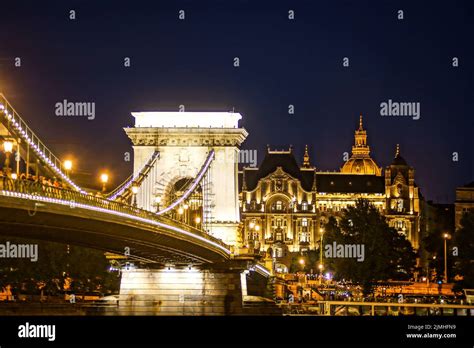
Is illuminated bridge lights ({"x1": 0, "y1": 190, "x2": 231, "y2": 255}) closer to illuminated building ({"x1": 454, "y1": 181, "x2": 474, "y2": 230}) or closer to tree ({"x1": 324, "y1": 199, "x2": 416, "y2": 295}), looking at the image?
tree ({"x1": 324, "y1": 199, "x2": 416, "y2": 295})

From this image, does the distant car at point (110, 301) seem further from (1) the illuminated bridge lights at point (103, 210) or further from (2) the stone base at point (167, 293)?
(1) the illuminated bridge lights at point (103, 210)

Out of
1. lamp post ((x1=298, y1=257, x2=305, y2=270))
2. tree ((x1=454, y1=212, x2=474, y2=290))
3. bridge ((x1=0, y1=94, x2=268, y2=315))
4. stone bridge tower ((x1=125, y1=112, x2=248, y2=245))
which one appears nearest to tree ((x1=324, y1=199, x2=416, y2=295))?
tree ((x1=454, y1=212, x2=474, y2=290))

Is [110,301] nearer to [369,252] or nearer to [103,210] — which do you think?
[103,210]

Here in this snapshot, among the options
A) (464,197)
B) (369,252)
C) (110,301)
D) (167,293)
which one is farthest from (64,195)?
(464,197)

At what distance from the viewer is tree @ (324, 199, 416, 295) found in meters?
121

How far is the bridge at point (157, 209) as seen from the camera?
5256 centimetres

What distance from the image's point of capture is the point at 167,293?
83125 mm

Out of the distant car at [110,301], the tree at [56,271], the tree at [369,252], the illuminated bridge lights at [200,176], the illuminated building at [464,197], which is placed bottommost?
the distant car at [110,301]

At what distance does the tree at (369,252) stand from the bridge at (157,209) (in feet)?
47.6

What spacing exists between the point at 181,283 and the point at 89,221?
2806cm

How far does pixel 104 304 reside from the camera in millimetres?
82438

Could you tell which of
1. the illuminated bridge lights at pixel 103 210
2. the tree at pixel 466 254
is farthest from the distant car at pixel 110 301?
the tree at pixel 466 254
